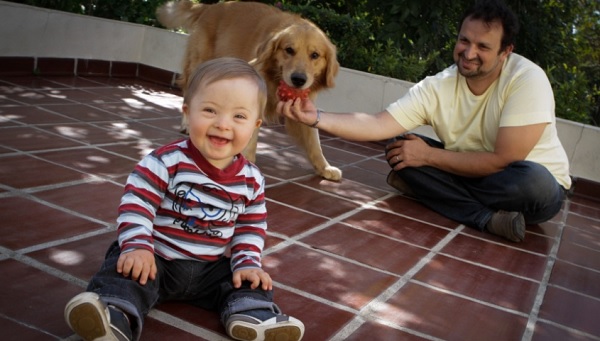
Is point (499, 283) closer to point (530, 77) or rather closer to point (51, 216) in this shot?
point (530, 77)

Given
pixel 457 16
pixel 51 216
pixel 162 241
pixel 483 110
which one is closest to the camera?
pixel 162 241

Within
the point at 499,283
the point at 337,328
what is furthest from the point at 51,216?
the point at 499,283

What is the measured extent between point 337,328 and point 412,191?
2.33m

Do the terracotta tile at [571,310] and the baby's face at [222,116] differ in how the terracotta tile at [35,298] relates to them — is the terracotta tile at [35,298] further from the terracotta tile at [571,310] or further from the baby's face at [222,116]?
the terracotta tile at [571,310]

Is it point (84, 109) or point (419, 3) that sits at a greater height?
point (419, 3)

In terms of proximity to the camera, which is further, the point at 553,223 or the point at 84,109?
the point at 84,109

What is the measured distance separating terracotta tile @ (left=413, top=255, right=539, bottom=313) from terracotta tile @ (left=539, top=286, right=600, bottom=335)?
7cm

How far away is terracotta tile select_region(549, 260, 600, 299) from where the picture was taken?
3.12 metres

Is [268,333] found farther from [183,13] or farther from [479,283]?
[183,13]

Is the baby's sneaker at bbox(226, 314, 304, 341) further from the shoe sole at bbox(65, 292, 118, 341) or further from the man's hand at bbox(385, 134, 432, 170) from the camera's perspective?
the man's hand at bbox(385, 134, 432, 170)

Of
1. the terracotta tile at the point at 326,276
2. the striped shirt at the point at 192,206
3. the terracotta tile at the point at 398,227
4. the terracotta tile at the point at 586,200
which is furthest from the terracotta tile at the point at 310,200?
the terracotta tile at the point at 586,200

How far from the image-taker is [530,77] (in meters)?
3.86

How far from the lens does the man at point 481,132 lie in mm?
3812

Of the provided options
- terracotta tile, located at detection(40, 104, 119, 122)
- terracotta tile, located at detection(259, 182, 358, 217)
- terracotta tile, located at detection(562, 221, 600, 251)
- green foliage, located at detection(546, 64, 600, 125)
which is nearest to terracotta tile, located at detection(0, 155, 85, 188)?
terracotta tile, located at detection(259, 182, 358, 217)
